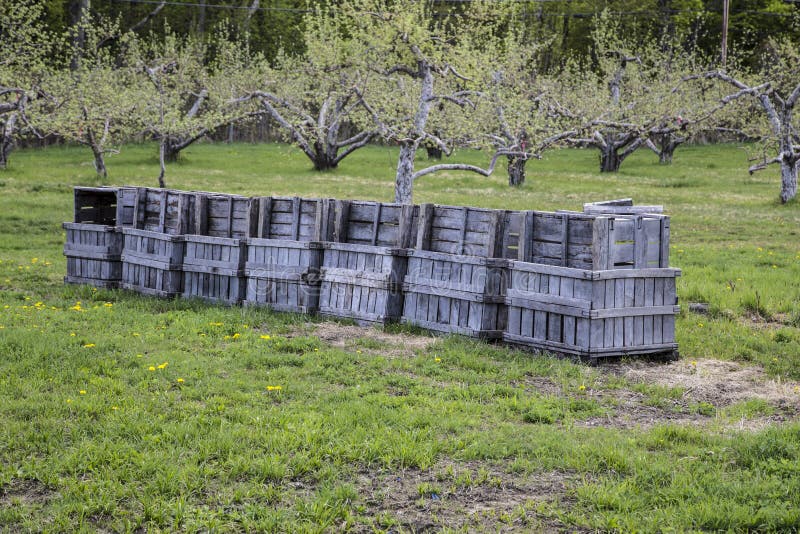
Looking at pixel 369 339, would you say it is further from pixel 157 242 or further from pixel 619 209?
pixel 157 242

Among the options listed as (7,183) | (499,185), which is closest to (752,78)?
(499,185)

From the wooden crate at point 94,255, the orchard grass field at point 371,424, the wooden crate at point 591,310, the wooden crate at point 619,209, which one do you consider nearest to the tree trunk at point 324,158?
the wooden crate at point 94,255

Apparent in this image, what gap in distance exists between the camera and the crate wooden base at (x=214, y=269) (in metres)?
12.6

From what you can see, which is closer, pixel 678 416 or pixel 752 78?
pixel 678 416

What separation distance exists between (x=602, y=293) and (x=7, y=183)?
962 inches

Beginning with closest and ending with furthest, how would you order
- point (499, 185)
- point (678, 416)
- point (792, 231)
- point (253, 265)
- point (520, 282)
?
point (678, 416) < point (520, 282) < point (253, 265) < point (792, 231) < point (499, 185)

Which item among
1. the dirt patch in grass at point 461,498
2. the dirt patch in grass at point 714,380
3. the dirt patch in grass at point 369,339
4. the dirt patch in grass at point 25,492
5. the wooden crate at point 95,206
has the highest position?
the wooden crate at point 95,206

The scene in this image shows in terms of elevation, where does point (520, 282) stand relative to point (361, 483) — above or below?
above

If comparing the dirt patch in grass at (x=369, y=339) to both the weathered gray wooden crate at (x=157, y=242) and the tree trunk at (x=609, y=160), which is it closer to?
the weathered gray wooden crate at (x=157, y=242)

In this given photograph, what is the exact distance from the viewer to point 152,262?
13.3 meters

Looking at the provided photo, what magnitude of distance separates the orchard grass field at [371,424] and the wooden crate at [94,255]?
48cm

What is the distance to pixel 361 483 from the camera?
20.0 ft

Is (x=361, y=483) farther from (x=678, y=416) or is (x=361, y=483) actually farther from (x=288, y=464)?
(x=678, y=416)

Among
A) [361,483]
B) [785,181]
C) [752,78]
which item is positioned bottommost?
[361,483]
